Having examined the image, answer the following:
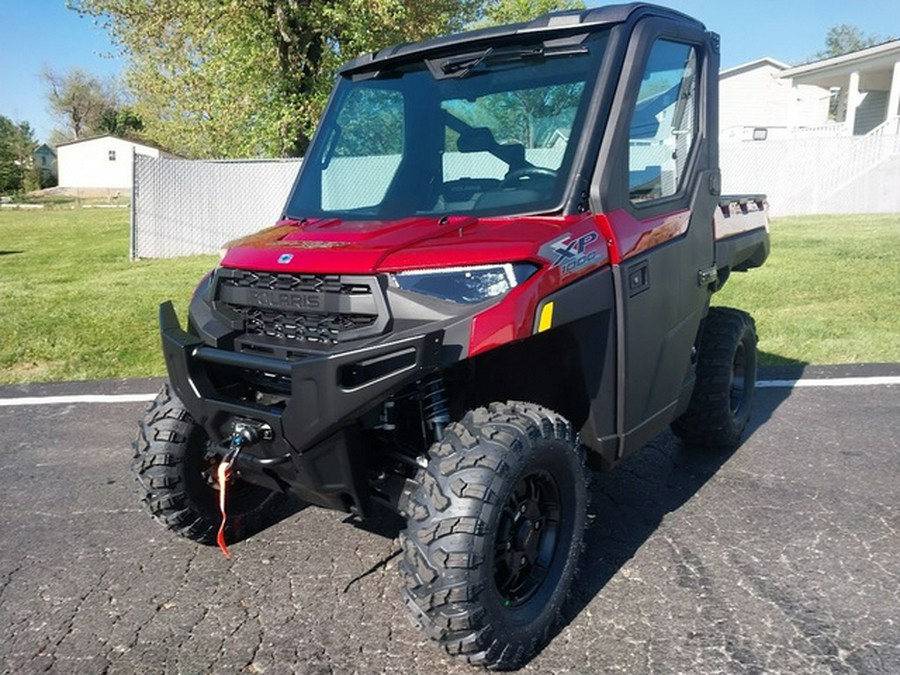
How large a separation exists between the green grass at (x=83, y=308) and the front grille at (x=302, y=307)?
4.49 meters

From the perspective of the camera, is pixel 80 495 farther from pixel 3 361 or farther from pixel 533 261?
pixel 3 361

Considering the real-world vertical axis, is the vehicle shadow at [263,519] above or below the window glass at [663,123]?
below

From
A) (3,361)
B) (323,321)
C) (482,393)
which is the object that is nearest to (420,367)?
(323,321)

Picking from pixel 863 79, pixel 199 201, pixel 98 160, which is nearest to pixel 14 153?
pixel 98 160

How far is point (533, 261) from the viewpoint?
2.74 m

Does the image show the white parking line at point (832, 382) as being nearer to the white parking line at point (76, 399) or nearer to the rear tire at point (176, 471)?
the rear tire at point (176, 471)

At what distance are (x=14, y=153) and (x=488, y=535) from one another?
247 ft

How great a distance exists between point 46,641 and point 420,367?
1863 mm

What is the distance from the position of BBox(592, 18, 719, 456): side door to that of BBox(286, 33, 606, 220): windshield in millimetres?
217

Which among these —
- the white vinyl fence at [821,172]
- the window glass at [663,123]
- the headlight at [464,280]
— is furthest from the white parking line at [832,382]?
the white vinyl fence at [821,172]

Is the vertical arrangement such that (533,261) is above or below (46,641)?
above

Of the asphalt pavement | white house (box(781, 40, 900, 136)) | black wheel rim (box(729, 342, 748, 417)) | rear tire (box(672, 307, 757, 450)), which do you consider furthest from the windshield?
white house (box(781, 40, 900, 136))

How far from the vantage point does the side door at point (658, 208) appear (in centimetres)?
312

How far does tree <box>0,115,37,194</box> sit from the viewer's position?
5719 cm
